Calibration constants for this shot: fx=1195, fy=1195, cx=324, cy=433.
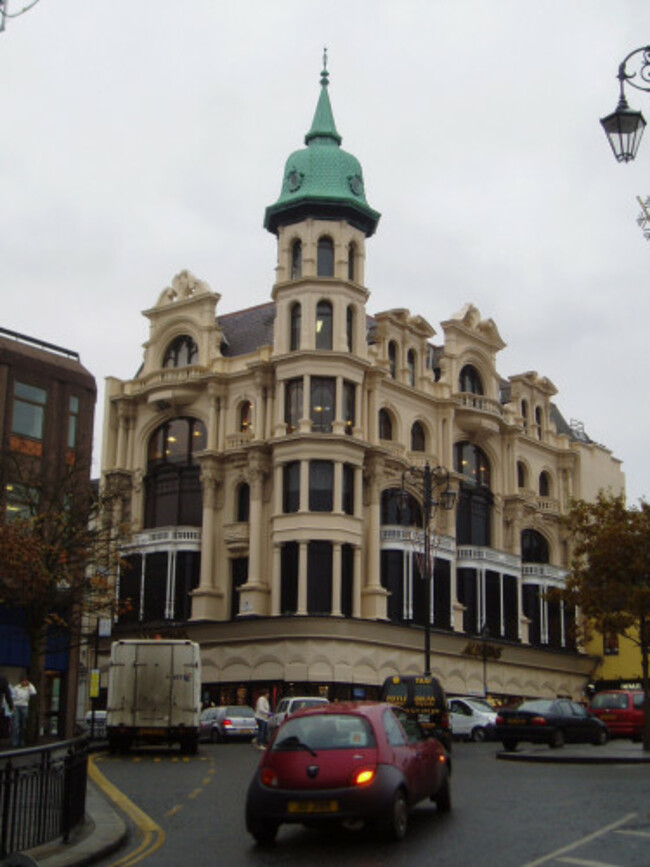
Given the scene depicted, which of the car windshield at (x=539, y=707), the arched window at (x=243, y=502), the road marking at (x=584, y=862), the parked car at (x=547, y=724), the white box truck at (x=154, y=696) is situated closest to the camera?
the road marking at (x=584, y=862)

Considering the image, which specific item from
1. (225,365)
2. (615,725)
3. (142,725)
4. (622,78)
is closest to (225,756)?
(142,725)

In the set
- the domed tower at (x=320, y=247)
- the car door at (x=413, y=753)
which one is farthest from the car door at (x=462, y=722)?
the car door at (x=413, y=753)

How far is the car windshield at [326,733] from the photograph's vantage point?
42.0ft

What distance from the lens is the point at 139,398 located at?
2384 inches

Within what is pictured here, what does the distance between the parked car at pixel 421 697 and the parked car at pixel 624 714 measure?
392 inches

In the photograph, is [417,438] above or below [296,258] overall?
below

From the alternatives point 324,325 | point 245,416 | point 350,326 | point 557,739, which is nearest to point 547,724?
point 557,739

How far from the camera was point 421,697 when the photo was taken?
2884 centimetres

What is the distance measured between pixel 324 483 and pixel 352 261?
1132 cm

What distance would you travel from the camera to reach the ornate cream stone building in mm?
51562

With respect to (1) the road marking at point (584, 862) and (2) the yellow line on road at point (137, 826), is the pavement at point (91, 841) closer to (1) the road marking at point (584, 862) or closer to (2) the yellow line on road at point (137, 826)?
(2) the yellow line on road at point (137, 826)

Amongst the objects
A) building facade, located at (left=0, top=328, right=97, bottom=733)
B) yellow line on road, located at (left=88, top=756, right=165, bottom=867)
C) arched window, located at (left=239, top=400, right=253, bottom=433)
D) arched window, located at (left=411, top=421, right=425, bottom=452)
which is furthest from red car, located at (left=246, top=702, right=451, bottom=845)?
arched window, located at (left=411, top=421, right=425, bottom=452)

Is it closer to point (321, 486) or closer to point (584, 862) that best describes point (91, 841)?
point (584, 862)

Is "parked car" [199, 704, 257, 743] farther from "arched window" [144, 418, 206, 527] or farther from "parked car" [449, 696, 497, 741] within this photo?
"arched window" [144, 418, 206, 527]
